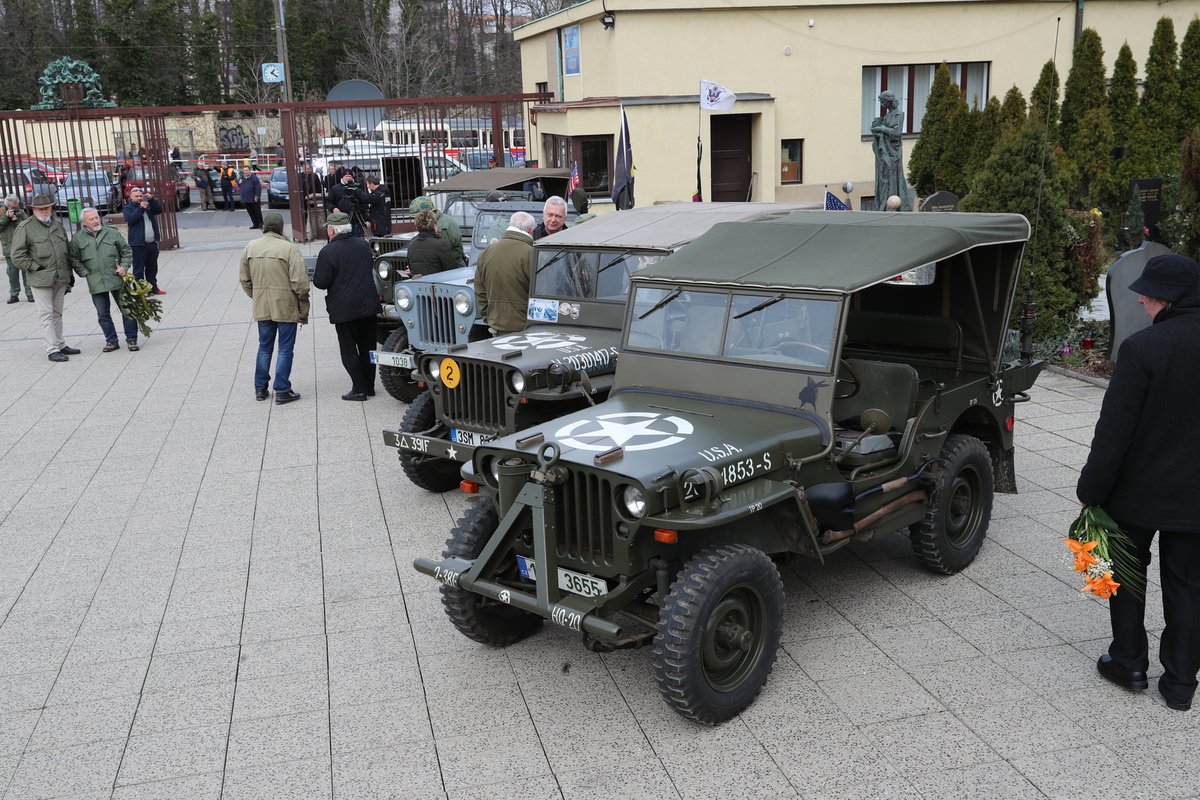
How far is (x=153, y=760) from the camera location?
4.76 metres

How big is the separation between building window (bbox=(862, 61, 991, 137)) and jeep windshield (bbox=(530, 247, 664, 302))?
15.7 m

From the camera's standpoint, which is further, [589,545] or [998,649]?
[998,649]

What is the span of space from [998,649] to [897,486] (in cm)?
94

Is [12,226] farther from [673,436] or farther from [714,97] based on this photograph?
[673,436]

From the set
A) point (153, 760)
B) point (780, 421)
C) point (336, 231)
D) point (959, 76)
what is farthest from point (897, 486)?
point (959, 76)

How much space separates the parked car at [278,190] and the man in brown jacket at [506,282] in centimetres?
2507

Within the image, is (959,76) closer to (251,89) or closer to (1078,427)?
(1078,427)

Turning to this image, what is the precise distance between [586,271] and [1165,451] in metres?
4.63

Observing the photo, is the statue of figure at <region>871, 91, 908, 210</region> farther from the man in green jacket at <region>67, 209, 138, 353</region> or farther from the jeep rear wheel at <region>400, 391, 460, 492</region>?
the man in green jacket at <region>67, 209, 138, 353</region>

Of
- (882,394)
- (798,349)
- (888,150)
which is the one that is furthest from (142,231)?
(798,349)

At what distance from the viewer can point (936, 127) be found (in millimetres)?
19500

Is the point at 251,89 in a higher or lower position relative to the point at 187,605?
higher

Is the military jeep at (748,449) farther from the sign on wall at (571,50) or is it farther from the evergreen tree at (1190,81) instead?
the sign on wall at (571,50)

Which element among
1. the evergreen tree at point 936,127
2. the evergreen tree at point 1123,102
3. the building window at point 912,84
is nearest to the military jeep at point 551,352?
the evergreen tree at point 1123,102
